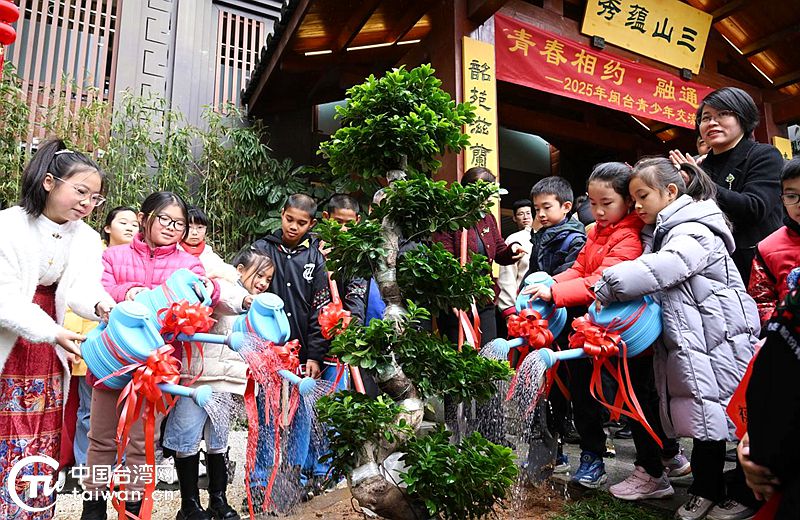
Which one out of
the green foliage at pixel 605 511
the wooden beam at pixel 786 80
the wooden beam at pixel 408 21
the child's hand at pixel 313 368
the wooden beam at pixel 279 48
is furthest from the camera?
the wooden beam at pixel 786 80

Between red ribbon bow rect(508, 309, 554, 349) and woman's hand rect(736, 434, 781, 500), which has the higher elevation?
red ribbon bow rect(508, 309, 554, 349)

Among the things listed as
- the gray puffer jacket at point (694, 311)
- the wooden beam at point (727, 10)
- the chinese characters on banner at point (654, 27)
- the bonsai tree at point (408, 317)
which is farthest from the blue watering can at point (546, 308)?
the wooden beam at point (727, 10)

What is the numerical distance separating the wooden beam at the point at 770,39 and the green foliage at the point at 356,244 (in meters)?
6.88

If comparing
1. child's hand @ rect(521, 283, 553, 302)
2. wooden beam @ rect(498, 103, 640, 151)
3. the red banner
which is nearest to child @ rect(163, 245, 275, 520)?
child's hand @ rect(521, 283, 553, 302)

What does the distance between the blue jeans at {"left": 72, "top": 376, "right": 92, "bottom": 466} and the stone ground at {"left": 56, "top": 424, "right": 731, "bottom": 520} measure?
339 mm

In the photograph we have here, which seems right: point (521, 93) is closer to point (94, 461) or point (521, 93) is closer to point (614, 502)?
point (614, 502)

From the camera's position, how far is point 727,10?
642 cm

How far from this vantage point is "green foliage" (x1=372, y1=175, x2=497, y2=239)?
6.40ft

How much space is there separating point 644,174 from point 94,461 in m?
2.91

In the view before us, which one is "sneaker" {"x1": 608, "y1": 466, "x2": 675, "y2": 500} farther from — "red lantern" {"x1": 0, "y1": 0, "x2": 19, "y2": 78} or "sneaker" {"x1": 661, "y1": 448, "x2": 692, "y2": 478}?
"red lantern" {"x1": 0, "y1": 0, "x2": 19, "y2": 78}

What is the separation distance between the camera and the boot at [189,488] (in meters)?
2.55

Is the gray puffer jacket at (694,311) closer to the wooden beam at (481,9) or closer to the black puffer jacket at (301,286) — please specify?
the black puffer jacket at (301,286)

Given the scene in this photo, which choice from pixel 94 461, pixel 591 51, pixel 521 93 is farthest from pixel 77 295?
pixel 521 93

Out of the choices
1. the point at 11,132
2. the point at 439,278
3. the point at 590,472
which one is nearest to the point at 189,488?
the point at 439,278
